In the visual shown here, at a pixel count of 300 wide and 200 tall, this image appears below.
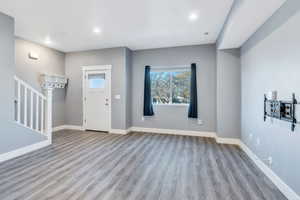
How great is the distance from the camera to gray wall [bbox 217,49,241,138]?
3953 millimetres

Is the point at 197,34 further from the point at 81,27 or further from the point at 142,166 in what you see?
the point at 142,166

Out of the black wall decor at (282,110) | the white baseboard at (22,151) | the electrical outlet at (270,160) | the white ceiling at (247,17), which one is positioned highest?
the white ceiling at (247,17)

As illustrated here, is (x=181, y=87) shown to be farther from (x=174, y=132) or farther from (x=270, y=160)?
(x=270, y=160)

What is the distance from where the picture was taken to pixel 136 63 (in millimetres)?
5277

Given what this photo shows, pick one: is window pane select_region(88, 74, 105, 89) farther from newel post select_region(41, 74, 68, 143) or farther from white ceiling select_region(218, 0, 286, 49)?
white ceiling select_region(218, 0, 286, 49)

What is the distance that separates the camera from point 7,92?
298cm

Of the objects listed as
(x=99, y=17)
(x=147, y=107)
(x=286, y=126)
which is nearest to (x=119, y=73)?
(x=147, y=107)

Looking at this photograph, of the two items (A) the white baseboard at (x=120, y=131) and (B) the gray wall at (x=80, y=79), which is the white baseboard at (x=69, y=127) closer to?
(B) the gray wall at (x=80, y=79)

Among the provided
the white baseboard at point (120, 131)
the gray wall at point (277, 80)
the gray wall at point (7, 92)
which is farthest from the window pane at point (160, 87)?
the gray wall at point (7, 92)

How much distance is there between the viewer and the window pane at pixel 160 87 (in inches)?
201

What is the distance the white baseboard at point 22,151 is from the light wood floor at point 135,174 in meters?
0.17

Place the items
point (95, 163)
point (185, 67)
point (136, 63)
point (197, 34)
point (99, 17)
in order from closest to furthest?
point (95, 163) < point (99, 17) < point (197, 34) < point (185, 67) < point (136, 63)

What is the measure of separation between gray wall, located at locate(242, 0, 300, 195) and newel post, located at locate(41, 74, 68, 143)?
451 centimetres

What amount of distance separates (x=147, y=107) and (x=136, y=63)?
156 centimetres
